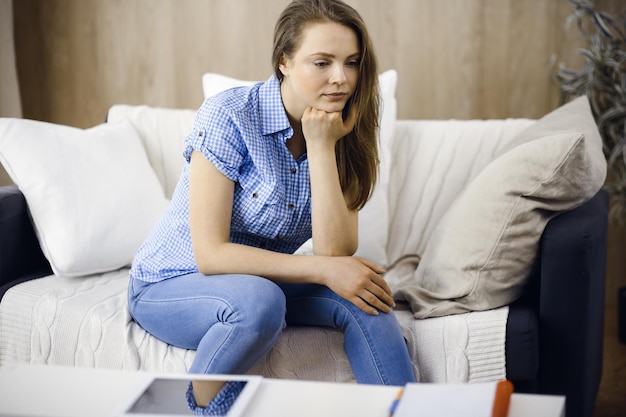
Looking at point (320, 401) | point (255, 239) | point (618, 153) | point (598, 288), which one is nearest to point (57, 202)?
point (255, 239)

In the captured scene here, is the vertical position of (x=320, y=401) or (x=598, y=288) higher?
(x=320, y=401)

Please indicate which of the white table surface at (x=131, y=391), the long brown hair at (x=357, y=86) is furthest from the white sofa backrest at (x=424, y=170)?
the white table surface at (x=131, y=391)

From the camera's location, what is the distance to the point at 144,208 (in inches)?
82.0

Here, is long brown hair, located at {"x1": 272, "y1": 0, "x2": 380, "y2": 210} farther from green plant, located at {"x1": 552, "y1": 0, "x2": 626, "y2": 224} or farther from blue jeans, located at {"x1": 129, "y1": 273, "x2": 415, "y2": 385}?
green plant, located at {"x1": 552, "y1": 0, "x2": 626, "y2": 224}

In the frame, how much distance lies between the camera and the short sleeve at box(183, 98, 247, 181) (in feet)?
4.96

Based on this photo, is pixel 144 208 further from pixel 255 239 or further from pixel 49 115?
pixel 49 115

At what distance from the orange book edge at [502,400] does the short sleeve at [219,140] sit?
2.43 ft

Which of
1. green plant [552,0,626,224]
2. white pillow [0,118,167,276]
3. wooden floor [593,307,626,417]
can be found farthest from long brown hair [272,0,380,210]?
green plant [552,0,626,224]

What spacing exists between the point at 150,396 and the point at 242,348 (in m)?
0.41

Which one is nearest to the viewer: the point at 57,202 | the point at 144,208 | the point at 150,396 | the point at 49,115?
A: the point at 150,396

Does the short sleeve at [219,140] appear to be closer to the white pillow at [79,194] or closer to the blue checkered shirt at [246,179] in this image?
the blue checkered shirt at [246,179]

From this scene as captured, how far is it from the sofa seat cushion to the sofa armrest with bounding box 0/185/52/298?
0.50 ft

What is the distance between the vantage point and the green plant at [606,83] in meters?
2.50

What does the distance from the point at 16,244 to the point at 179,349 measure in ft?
2.05
